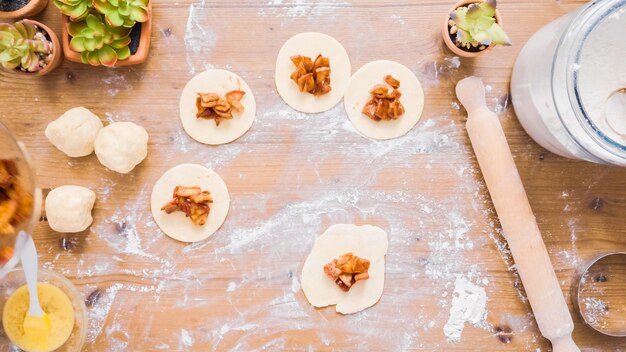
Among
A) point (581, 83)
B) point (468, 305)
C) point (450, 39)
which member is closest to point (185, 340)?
point (468, 305)

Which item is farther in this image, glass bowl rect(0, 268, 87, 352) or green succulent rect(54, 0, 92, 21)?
glass bowl rect(0, 268, 87, 352)

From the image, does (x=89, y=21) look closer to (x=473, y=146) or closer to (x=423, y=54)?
(x=423, y=54)

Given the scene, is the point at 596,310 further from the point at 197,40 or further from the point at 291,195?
the point at 197,40

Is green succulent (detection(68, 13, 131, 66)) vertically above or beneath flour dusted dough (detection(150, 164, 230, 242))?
above

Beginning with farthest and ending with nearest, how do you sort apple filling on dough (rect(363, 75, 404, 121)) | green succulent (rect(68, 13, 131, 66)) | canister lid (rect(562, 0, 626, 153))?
apple filling on dough (rect(363, 75, 404, 121)) → green succulent (rect(68, 13, 131, 66)) → canister lid (rect(562, 0, 626, 153))

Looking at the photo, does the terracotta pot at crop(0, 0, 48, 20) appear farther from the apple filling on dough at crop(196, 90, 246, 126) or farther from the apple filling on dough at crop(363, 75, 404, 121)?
the apple filling on dough at crop(363, 75, 404, 121)

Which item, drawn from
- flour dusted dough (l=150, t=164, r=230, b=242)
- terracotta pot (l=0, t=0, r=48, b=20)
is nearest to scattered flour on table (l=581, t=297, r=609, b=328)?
flour dusted dough (l=150, t=164, r=230, b=242)
